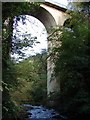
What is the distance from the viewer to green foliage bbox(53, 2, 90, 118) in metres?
7.56

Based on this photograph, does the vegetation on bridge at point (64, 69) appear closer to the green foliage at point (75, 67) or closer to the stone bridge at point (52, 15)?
the green foliage at point (75, 67)

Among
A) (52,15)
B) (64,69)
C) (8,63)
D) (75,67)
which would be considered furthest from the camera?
(52,15)

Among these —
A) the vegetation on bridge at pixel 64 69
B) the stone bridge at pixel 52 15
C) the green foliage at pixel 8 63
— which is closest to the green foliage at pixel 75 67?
the vegetation on bridge at pixel 64 69

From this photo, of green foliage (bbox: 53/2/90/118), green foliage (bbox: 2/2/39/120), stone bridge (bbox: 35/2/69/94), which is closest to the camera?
green foliage (bbox: 2/2/39/120)

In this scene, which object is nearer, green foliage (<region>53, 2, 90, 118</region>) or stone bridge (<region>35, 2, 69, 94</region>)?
green foliage (<region>53, 2, 90, 118</region>)

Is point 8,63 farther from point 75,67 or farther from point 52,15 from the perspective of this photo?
point 52,15

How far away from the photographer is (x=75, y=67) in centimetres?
782

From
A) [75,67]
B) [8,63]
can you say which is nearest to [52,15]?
[75,67]

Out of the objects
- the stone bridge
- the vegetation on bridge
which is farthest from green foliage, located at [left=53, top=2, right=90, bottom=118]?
the stone bridge

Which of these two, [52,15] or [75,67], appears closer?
[75,67]

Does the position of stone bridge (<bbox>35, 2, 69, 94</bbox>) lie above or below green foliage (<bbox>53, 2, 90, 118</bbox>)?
above

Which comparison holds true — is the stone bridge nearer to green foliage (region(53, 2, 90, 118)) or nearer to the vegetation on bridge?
the vegetation on bridge

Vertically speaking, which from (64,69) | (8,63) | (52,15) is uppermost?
(52,15)

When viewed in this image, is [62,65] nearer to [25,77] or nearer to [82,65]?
[82,65]
